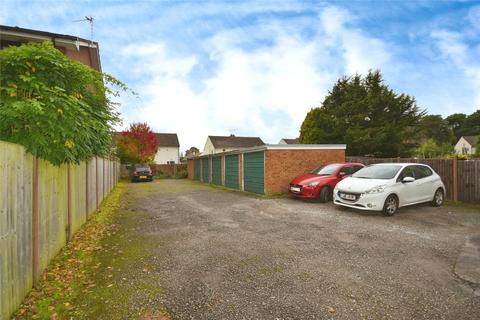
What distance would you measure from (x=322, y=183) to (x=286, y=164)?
3109mm

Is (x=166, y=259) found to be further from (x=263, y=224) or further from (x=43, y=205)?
(x=263, y=224)

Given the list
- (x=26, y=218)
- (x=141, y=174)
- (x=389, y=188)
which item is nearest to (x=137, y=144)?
(x=141, y=174)

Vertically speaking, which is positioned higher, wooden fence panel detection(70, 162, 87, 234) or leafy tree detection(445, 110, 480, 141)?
leafy tree detection(445, 110, 480, 141)

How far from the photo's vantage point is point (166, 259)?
4.54 metres

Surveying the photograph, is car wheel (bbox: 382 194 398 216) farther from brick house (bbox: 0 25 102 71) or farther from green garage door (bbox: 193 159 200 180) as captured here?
green garage door (bbox: 193 159 200 180)

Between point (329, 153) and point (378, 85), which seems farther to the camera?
point (378, 85)

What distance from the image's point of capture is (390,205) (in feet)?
25.9

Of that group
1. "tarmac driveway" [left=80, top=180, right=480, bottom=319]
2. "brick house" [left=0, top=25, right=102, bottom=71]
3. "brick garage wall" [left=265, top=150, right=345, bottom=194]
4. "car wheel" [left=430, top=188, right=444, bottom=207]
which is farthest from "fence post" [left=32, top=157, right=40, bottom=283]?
"car wheel" [left=430, top=188, right=444, bottom=207]

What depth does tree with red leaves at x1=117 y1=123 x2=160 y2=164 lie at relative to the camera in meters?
29.9

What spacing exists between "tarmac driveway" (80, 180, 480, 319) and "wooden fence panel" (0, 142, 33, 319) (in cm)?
108

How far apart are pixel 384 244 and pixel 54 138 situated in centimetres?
588

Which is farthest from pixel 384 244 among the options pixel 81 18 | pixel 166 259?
pixel 81 18

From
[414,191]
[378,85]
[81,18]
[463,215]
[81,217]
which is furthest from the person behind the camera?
[378,85]

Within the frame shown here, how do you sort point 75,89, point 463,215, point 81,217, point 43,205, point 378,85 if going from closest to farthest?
point 43,205
point 75,89
point 81,217
point 463,215
point 378,85
